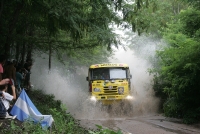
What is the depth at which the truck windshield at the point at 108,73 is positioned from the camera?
16891 millimetres

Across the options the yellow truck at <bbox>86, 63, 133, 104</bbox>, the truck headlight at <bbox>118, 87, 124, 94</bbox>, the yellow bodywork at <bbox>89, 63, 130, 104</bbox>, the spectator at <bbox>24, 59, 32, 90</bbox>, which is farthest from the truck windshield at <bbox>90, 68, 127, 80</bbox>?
the spectator at <bbox>24, 59, 32, 90</bbox>

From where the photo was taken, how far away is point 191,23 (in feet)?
48.4

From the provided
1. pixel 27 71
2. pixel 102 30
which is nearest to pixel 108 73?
pixel 27 71

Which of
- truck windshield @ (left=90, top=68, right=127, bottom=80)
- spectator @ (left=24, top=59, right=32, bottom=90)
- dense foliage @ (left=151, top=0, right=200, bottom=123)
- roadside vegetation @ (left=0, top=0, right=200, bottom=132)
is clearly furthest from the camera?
truck windshield @ (left=90, top=68, right=127, bottom=80)

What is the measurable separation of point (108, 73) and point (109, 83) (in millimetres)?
622

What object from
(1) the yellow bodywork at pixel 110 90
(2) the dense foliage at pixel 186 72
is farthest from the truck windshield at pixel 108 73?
(2) the dense foliage at pixel 186 72

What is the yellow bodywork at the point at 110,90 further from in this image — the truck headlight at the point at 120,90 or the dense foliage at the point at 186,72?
the dense foliage at the point at 186,72

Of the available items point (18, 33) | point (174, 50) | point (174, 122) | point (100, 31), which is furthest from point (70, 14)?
point (174, 122)

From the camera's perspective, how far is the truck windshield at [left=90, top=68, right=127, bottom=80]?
1689 centimetres

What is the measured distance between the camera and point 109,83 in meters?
16.6

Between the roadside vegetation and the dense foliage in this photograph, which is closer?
the roadside vegetation

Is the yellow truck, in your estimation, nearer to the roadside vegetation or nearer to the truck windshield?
the truck windshield

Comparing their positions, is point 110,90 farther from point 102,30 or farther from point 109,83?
point 102,30

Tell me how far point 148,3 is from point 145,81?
50.4 ft
